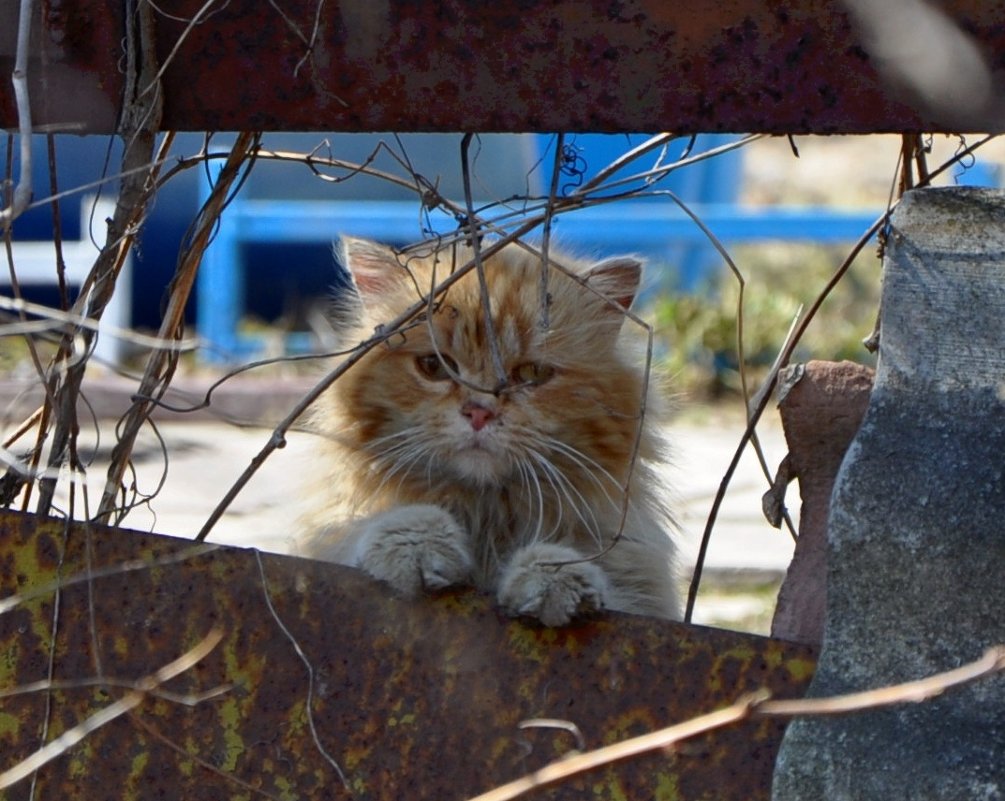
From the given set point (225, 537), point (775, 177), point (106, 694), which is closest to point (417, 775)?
point (106, 694)

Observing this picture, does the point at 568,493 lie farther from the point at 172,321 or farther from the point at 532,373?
the point at 172,321

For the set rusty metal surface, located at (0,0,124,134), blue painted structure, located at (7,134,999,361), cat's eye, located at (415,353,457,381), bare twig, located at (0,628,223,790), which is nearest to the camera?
bare twig, located at (0,628,223,790)

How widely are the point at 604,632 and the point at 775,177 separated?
1286cm

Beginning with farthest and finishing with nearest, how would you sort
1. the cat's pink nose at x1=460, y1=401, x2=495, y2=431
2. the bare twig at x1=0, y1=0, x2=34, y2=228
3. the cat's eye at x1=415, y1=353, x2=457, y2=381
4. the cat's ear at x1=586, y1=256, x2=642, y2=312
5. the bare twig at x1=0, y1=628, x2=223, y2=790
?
the cat's ear at x1=586, y1=256, x2=642, y2=312 → the cat's eye at x1=415, y1=353, x2=457, y2=381 → the cat's pink nose at x1=460, y1=401, x2=495, y2=431 → the bare twig at x1=0, y1=0, x2=34, y2=228 → the bare twig at x1=0, y1=628, x2=223, y2=790

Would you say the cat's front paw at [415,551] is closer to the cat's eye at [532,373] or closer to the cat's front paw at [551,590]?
the cat's front paw at [551,590]

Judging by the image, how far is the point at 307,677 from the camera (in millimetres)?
2105

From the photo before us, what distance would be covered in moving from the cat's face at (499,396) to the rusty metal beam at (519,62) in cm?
93

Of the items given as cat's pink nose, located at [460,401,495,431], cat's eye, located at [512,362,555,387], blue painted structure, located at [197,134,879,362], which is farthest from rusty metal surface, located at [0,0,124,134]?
blue painted structure, located at [197,134,879,362]

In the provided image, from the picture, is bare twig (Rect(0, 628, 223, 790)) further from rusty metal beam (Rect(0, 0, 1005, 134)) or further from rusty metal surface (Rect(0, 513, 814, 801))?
rusty metal beam (Rect(0, 0, 1005, 134))

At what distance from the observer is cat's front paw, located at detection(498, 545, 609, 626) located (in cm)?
212

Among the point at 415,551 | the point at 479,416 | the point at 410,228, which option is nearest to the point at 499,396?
the point at 479,416

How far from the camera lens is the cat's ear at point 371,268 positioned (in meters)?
3.13

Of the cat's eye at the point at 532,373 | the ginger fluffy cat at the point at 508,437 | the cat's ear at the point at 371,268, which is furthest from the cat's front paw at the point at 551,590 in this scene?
the cat's ear at the point at 371,268

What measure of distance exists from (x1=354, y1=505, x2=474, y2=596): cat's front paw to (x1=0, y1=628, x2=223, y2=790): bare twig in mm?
276
